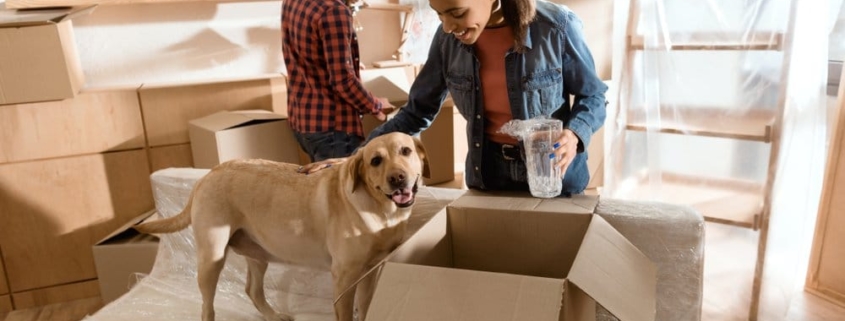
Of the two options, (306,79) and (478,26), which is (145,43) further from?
(478,26)

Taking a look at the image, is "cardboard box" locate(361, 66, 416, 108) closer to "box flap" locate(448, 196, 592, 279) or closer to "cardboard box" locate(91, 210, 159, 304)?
"cardboard box" locate(91, 210, 159, 304)

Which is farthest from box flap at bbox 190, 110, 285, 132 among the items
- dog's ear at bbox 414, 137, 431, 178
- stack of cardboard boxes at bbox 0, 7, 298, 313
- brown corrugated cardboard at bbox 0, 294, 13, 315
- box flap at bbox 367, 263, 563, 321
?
box flap at bbox 367, 263, 563, 321

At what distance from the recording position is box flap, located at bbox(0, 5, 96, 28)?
229 cm

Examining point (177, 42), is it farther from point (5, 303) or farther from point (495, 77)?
point (495, 77)

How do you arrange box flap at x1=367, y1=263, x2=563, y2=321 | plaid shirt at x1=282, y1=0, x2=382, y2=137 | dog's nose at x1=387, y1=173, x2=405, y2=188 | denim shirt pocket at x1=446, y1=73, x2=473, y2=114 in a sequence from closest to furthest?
box flap at x1=367, y1=263, x2=563, y2=321 < dog's nose at x1=387, y1=173, x2=405, y2=188 < denim shirt pocket at x1=446, y1=73, x2=473, y2=114 < plaid shirt at x1=282, y1=0, x2=382, y2=137

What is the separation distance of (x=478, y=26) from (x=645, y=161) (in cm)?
182

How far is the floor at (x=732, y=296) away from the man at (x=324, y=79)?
54.1 inches

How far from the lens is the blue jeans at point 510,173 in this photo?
141 cm

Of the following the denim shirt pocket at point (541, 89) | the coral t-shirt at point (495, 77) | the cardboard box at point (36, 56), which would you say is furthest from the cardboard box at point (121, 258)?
the denim shirt pocket at point (541, 89)

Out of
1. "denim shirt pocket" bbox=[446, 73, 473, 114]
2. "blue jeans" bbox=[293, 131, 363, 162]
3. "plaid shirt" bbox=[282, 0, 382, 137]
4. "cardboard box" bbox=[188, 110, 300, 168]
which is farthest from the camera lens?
"cardboard box" bbox=[188, 110, 300, 168]

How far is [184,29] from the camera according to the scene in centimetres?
288

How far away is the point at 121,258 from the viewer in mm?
2453

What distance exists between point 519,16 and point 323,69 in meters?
1.11

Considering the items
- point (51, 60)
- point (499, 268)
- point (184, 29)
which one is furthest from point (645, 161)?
point (51, 60)
